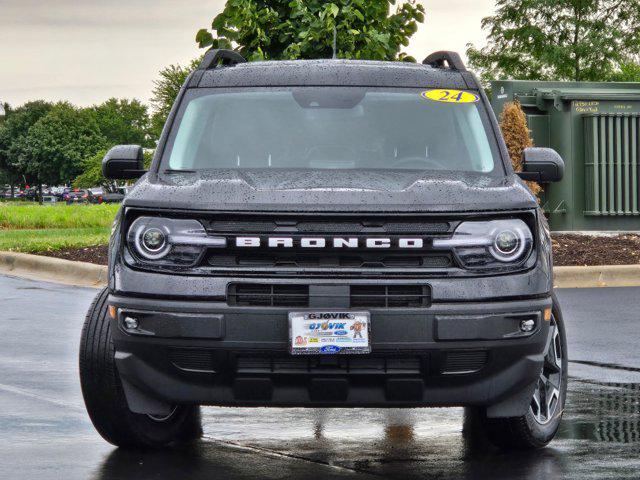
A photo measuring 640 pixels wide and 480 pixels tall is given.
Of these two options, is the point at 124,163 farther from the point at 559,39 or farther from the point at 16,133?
the point at 16,133

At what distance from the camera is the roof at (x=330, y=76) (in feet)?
24.0

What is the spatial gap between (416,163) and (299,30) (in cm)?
737

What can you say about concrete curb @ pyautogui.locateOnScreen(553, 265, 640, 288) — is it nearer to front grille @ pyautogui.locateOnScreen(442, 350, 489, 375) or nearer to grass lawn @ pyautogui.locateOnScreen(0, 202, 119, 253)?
grass lawn @ pyautogui.locateOnScreen(0, 202, 119, 253)

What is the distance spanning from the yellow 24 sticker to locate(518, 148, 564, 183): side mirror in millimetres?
404

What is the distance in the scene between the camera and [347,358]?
5.75 meters

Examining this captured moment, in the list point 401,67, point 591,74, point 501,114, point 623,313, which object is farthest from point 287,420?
point 591,74

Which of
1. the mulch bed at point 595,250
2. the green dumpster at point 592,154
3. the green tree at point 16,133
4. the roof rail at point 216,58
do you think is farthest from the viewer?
the green tree at point 16,133

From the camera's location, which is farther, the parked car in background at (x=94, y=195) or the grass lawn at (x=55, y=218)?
the parked car in background at (x=94, y=195)

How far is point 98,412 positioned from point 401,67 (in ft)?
7.93

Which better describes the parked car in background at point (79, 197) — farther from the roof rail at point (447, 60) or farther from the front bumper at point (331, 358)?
the front bumper at point (331, 358)

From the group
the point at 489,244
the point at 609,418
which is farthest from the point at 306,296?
the point at 609,418

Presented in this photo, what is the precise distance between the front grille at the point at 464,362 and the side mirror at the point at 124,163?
2.09 m

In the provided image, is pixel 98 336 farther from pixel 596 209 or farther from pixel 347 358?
pixel 596 209

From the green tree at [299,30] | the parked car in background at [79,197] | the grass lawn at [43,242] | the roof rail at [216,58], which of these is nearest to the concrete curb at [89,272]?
the grass lawn at [43,242]
